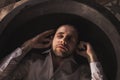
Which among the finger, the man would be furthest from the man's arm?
the finger

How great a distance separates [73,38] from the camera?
1.44 m

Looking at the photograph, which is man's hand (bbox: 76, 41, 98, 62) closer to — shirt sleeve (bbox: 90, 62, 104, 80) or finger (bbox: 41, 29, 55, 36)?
shirt sleeve (bbox: 90, 62, 104, 80)

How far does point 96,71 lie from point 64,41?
0.55ft

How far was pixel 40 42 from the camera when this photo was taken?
1.48 meters

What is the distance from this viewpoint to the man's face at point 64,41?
140 centimetres

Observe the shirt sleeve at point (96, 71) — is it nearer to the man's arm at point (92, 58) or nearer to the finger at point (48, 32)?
the man's arm at point (92, 58)

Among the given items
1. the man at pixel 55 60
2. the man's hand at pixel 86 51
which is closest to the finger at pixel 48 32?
the man at pixel 55 60

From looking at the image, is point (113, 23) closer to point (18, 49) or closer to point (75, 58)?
point (75, 58)

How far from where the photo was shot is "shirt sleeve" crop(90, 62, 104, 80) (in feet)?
4.35

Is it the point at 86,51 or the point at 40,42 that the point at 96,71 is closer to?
the point at 86,51

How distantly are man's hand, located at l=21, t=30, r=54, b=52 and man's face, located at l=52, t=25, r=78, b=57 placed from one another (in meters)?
0.05

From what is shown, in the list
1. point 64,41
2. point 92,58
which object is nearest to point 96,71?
point 92,58

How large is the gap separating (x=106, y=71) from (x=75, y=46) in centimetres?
15

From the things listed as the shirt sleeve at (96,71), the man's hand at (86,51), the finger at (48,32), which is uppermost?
the finger at (48,32)
